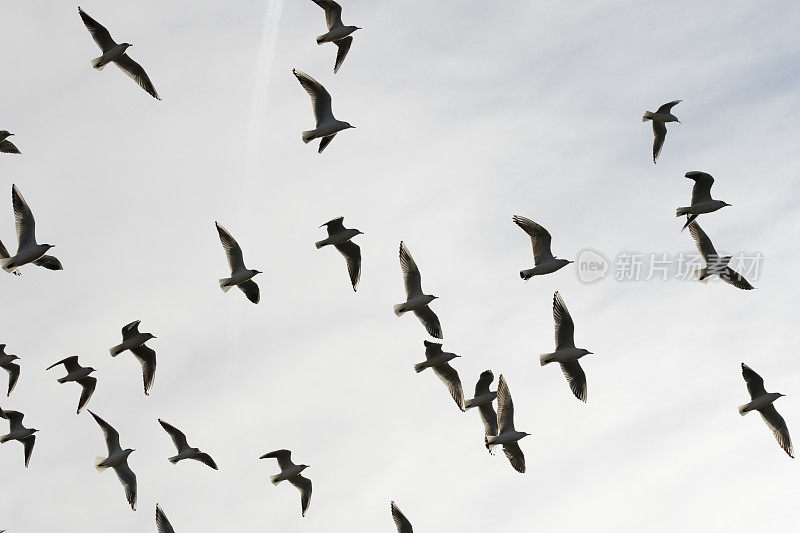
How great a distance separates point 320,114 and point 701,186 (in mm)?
12079

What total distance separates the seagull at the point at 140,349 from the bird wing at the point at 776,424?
18.9 meters

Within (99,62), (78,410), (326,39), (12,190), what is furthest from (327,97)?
(78,410)

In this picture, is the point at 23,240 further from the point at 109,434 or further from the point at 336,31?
the point at 336,31

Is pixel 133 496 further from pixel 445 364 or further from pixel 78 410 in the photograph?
pixel 445 364

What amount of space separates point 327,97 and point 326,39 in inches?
67.9

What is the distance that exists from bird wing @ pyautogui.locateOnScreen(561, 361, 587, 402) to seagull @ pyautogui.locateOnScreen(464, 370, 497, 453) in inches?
118

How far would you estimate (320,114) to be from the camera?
135 feet

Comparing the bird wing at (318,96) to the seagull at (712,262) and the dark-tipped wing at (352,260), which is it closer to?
the dark-tipped wing at (352,260)

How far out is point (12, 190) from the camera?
129 ft

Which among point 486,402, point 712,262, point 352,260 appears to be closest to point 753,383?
point 712,262

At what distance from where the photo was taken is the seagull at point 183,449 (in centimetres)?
4378

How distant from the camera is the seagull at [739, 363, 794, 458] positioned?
139ft

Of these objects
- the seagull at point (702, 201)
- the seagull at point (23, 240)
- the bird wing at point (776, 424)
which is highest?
the seagull at point (23, 240)

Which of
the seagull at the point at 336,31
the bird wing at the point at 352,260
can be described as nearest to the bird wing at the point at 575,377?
the bird wing at the point at 352,260
